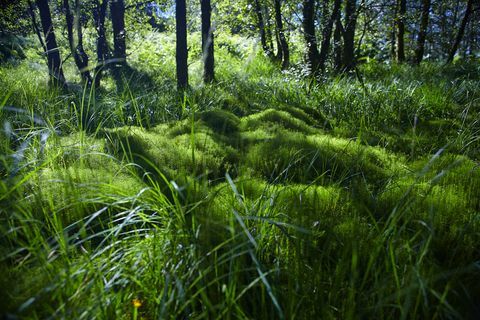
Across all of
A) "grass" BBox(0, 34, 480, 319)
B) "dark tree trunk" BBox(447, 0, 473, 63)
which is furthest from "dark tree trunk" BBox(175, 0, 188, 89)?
"dark tree trunk" BBox(447, 0, 473, 63)

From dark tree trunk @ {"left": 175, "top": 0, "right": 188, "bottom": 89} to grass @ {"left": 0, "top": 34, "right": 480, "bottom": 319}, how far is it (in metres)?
0.42

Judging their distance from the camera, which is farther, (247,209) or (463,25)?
(463,25)

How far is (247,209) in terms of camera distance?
1.67m

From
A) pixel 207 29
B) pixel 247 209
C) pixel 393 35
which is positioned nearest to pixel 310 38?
pixel 207 29

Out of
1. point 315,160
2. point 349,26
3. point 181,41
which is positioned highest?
point 349,26

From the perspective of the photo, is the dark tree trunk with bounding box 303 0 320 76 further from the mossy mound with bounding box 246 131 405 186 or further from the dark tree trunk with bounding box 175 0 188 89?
the mossy mound with bounding box 246 131 405 186

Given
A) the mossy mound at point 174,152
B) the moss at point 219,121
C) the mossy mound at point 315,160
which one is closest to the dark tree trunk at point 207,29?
the moss at point 219,121

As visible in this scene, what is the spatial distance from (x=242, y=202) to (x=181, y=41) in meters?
5.14

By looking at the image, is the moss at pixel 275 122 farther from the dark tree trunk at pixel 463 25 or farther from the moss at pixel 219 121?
the dark tree trunk at pixel 463 25

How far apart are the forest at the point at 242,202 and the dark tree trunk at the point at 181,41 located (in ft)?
0.09

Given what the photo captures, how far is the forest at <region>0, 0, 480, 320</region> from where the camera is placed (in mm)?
1176

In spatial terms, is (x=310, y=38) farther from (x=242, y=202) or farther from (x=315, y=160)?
(x=242, y=202)

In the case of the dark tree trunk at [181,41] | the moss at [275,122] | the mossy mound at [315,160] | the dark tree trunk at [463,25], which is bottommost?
the mossy mound at [315,160]

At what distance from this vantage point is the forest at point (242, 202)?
118cm
